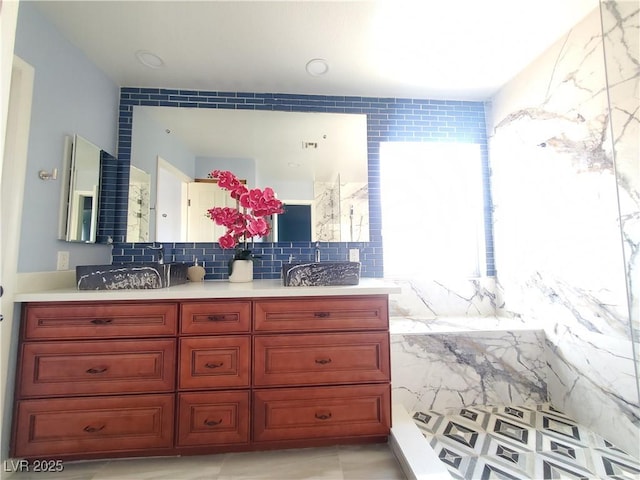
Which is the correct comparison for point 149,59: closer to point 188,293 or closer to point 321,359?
point 188,293

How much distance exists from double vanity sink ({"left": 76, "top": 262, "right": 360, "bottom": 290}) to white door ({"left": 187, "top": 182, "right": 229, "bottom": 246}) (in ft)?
1.21

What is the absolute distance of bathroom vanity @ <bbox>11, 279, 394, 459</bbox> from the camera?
4.31 ft

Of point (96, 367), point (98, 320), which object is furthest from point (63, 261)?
point (96, 367)

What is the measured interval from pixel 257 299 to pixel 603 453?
1.90 m

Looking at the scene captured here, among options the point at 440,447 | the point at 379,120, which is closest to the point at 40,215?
the point at 379,120

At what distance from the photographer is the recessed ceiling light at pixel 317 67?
6.14 feet

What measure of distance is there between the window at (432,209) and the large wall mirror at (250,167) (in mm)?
269

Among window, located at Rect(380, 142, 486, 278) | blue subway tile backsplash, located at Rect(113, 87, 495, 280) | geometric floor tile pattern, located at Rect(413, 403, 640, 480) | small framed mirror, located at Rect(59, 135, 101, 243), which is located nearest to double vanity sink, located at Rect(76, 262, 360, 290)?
small framed mirror, located at Rect(59, 135, 101, 243)

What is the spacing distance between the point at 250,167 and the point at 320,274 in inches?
41.8

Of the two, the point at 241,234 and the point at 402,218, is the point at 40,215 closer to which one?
the point at 241,234

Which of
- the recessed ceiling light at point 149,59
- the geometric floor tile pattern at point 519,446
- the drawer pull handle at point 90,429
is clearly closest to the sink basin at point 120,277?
the drawer pull handle at point 90,429

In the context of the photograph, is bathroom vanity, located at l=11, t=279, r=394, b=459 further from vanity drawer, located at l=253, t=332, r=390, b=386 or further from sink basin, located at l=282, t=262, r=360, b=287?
sink basin, located at l=282, t=262, r=360, b=287

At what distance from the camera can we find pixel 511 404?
1805 mm

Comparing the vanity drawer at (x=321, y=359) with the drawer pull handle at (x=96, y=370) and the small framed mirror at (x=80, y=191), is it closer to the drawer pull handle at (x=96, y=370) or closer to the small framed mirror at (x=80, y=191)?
the drawer pull handle at (x=96, y=370)
